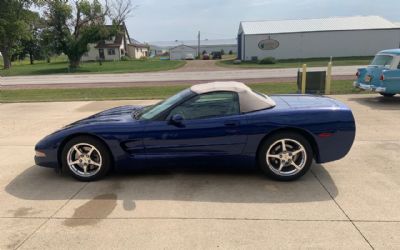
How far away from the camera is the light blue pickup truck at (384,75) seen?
9.91 meters

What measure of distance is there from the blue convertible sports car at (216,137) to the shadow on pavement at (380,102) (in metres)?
→ 5.62

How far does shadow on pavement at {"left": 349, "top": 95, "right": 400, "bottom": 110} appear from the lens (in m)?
9.40

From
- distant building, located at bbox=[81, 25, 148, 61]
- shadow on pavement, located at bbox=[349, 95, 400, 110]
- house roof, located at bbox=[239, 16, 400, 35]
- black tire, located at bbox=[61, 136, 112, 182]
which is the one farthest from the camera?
distant building, located at bbox=[81, 25, 148, 61]

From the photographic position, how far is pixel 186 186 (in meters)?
4.50

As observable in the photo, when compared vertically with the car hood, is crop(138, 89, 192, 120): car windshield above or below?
above

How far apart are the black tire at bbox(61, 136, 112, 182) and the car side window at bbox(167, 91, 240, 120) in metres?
0.98

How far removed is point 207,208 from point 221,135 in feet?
3.26

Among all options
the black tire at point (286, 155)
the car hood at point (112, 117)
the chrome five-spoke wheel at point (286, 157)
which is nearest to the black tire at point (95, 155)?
the car hood at point (112, 117)

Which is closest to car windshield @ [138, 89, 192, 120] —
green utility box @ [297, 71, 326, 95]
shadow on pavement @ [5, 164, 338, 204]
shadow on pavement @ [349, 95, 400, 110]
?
shadow on pavement @ [5, 164, 338, 204]

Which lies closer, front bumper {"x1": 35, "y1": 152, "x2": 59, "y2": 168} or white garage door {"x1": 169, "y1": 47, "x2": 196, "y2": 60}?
front bumper {"x1": 35, "y1": 152, "x2": 59, "y2": 168}

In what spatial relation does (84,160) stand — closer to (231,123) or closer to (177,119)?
(177,119)

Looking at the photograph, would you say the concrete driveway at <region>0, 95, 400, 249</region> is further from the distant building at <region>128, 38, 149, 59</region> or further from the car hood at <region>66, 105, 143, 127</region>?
the distant building at <region>128, 38, 149, 59</region>

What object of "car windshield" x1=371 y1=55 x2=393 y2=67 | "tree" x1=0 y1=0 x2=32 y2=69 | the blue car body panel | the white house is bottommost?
the blue car body panel

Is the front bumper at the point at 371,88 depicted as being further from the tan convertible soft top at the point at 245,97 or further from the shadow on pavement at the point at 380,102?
the tan convertible soft top at the point at 245,97
